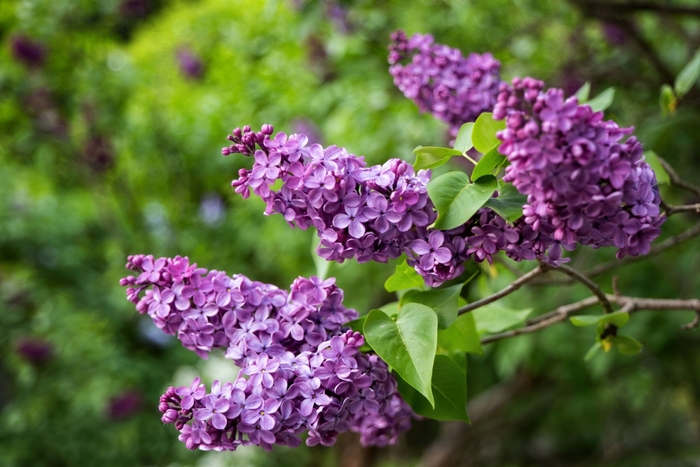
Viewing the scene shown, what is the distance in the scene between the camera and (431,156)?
89 cm

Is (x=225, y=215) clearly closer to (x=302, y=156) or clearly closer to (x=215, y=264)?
(x=215, y=264)

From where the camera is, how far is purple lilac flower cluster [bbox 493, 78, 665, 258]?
651mm

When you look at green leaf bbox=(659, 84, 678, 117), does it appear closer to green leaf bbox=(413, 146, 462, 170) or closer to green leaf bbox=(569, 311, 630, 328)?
green leaf bbox=(569, 311, 630, 328)

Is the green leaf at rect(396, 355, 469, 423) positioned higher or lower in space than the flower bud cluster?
lower

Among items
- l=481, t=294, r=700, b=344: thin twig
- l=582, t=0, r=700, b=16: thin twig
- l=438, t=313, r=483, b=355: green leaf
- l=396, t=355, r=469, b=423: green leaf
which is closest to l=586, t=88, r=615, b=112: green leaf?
l=481, t=294, r=700, b=344: thin twig

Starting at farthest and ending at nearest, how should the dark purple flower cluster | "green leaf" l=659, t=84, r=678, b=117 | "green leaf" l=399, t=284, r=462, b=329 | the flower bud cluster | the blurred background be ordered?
1. the blurred background
2. "green leaf" l=659, t=84, r=678, b=117
3. the dark purple flower cluster
4. "green leaf" l=399, t=284, r=462, b=329
5. the flower bud cluster

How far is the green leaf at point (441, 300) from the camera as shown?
0.87 m

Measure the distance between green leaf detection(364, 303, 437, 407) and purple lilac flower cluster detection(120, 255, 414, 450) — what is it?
0.03 meters

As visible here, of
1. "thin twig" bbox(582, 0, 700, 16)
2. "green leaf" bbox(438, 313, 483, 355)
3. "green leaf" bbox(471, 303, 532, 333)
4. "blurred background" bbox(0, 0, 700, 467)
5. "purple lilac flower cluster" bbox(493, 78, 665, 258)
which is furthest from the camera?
"blurred background" bbox(0, 0, 700, 467)

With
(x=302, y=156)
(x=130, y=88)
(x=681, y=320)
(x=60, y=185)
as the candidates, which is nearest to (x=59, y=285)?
(x=60, y=185)

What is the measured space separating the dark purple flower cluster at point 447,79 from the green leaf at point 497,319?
36 cm

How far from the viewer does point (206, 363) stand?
4512mm

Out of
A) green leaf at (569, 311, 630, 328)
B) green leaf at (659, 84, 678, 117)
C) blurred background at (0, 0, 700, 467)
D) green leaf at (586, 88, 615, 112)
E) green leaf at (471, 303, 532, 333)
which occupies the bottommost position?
blurred background at (0, 0, 700, 467)

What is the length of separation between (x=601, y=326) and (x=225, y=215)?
3840mm
